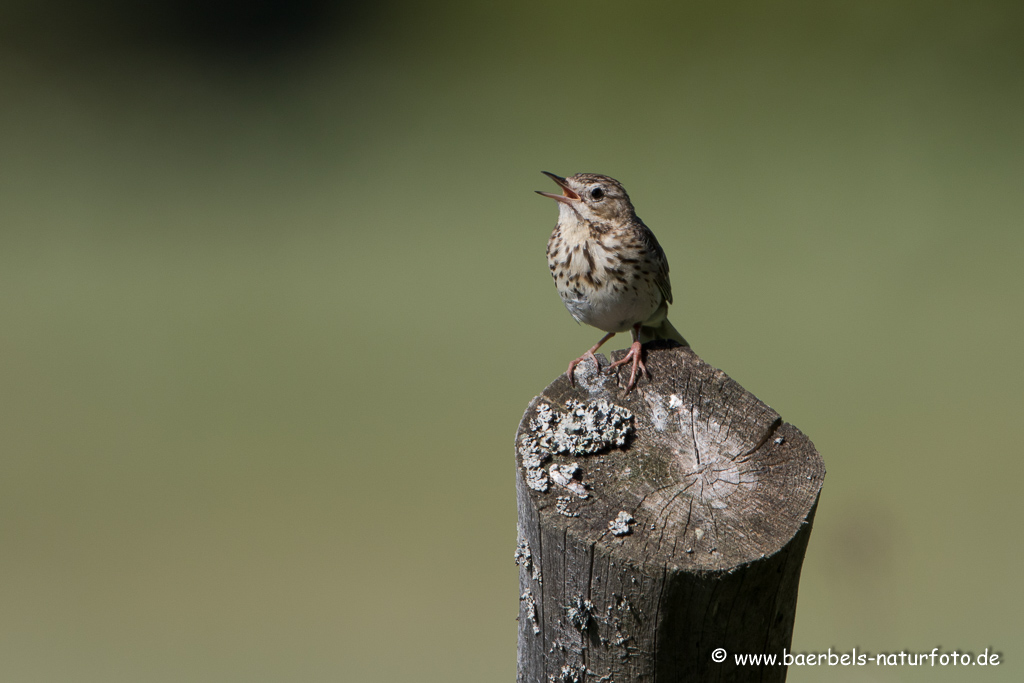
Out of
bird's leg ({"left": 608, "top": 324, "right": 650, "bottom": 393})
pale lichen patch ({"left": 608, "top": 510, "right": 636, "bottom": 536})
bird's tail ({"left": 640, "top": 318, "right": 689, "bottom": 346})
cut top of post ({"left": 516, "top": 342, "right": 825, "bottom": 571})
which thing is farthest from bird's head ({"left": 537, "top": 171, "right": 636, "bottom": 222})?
pale lichen patch ({"left": 608, "top": 510, "right": 636, "bottom": 536})

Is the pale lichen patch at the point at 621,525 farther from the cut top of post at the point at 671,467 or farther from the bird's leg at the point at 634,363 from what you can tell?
the bird's leg at the point at 634,363

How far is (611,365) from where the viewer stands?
2320mm

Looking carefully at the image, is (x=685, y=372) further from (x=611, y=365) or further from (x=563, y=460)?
(x=563, y=460)

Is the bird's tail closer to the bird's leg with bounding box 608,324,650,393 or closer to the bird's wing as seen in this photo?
the bird's wing

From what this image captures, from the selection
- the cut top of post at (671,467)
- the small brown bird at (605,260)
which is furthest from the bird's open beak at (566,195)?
the cut top of post at (671,467)

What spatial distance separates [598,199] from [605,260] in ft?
0.88

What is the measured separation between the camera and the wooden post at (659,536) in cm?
153

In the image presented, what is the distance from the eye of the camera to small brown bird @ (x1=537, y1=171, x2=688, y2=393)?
3.12 metres

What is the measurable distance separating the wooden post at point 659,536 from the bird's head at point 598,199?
4.49 feet

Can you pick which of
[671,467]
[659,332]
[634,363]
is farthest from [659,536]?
[659,332]

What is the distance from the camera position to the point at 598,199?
323 centimetres

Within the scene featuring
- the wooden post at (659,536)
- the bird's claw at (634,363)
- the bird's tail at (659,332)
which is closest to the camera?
the wooden post at (659,536)

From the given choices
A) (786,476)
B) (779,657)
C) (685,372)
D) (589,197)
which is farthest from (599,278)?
(779,657)

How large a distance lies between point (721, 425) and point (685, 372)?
0.70ft
